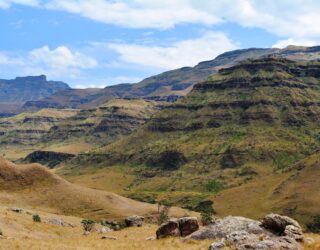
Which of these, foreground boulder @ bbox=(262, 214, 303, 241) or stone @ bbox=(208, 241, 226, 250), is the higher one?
foreground boulder @ bbox=(262, 214, 303, 241)

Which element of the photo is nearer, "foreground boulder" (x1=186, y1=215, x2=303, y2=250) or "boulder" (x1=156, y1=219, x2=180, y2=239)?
"foreground boulder" (x1=186, y1=215, x2=303, y2=250)

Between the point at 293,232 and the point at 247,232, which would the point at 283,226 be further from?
the point at 247,232

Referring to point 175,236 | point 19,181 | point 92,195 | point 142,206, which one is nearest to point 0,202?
point 19,181

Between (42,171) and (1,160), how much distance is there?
1489 cm

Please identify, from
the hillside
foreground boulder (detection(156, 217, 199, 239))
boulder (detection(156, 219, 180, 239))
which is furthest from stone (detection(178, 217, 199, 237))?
the hillside

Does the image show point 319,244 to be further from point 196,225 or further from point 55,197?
point 55,197

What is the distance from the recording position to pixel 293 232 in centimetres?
3556

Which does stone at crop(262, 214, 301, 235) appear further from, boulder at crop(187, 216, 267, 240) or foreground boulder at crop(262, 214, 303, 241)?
boulder at crop(187, 216, 267, 240)

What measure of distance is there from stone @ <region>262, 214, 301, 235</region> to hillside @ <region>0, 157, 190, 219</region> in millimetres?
125218

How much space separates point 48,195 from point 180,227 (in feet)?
425

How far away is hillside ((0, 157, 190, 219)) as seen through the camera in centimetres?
16050

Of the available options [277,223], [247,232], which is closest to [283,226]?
[277,223]

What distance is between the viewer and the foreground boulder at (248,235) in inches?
1284

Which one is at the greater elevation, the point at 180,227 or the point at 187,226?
the point at 187,226
